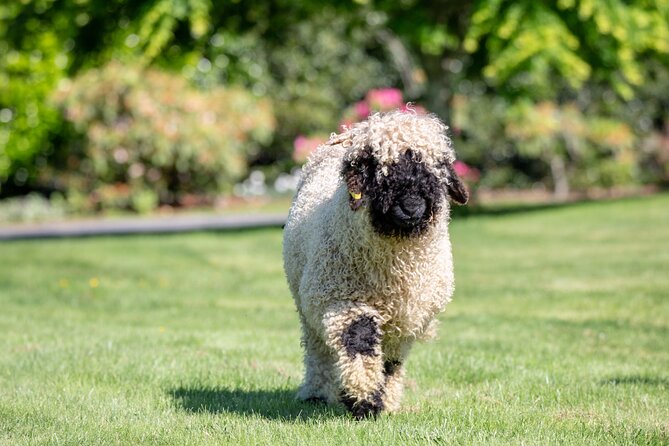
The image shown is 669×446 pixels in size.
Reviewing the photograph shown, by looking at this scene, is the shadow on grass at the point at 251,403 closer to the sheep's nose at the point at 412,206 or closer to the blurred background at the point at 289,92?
the sheep's nose at the point at 412,206

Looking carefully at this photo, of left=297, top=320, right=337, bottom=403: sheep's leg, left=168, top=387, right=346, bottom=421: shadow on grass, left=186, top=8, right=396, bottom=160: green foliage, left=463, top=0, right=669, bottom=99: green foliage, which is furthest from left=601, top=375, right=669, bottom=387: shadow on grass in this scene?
left=186, top=8, right=396, bottom=160: green foliage

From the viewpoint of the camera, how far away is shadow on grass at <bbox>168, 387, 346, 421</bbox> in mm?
6051

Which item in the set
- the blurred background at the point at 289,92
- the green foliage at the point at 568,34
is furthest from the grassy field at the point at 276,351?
the blurred background at the point at 289,92

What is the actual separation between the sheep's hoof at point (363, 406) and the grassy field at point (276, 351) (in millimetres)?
62

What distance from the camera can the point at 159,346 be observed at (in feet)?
28.5

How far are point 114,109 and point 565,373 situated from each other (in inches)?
831

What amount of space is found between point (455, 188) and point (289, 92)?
1086 inches

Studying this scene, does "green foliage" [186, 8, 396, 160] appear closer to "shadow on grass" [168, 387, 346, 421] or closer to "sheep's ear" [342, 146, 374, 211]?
"shadow on grass" [168, 387, 346, 421]

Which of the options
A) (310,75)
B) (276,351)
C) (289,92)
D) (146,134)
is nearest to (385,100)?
(146,134)

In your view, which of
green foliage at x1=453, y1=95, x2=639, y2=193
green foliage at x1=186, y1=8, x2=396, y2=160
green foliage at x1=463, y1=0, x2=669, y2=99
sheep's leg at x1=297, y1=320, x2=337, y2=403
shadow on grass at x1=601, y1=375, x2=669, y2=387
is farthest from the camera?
green foliage at x1=186, y1=8, x2=396, y2=160

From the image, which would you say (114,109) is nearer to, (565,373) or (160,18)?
(160,18)

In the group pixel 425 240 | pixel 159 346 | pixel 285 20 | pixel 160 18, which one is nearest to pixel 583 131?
pixel 285 20

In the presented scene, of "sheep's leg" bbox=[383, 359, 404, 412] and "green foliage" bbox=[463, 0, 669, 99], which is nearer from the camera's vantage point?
"sheep's leg" bbox=[383, 359, 404, 412]

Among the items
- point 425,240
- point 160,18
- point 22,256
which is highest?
point 160,18
